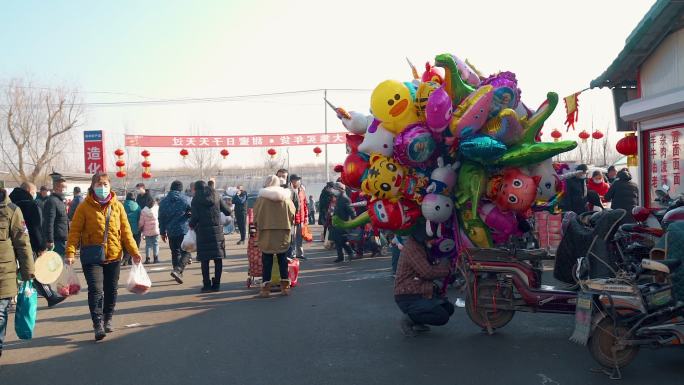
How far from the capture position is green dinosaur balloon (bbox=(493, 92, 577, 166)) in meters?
5.72

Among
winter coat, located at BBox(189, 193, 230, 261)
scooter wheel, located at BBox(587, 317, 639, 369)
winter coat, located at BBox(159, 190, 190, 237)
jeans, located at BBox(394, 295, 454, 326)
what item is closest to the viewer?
scooter wheel, located at BBox(587, 317, 639, 369)

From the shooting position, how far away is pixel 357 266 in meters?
12.0

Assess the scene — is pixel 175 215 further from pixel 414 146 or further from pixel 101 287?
pixel 414 146

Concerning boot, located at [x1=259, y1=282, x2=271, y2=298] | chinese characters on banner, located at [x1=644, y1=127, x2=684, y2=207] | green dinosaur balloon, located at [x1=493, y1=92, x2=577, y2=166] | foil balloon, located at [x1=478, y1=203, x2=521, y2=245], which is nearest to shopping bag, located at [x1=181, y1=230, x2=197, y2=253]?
boot, located at [x1=259, y1=282, x2=271, y2=298]

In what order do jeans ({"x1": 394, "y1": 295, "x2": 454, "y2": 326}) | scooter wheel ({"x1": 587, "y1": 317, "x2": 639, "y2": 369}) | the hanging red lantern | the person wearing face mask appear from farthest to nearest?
the person wearing face mask < the hanging red lantern < jeans ({"x1": 394, "y1": 295, "x2": 454, "y2": 326}) < scooter wheel ({"x1": 587, "y1": 317, "x2": 639, "y2": 369})

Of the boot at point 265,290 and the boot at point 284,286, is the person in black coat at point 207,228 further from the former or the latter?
the boot at point 284,286

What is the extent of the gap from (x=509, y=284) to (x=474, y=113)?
1.89m

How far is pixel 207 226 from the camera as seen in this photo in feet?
30.9

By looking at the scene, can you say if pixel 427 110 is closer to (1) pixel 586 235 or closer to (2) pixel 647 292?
(1) pixel 586 235

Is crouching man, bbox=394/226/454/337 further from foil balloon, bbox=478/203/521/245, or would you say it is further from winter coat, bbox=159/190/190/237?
winter coat, bbox=159/190/190/237

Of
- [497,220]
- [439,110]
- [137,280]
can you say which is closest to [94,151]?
[137,280]

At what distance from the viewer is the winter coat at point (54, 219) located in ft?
31.9

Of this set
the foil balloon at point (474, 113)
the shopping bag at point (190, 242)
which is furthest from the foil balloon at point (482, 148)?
the shopping bag at point (190, 242)

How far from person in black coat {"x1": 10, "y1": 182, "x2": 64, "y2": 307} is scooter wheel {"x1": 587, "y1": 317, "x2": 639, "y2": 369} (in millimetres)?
6876
